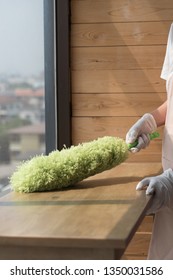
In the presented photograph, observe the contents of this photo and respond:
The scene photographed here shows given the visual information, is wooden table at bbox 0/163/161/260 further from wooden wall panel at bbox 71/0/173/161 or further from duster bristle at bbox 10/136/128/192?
wooden wall panel at bbox 71/0/173/161

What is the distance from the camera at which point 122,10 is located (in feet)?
9.18

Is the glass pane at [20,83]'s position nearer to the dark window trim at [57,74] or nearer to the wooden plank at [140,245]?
the dark window trim at [57,74]

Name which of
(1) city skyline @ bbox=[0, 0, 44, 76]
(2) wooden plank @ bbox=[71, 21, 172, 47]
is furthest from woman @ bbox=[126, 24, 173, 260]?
(1) city skyline @ bbox=[0, 0, 44, 76]

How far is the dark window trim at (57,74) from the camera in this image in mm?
2803

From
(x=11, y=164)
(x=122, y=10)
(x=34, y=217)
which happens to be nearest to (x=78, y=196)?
(x=34, y=217)

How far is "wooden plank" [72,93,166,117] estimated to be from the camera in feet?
9.28

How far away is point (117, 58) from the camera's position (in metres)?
2.83

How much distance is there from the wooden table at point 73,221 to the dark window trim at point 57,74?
912 millimetres

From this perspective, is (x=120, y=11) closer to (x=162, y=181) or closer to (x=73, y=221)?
(x=162, y=181)

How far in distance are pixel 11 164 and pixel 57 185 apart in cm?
47

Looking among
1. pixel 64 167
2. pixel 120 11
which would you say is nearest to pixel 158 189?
pixel 64 167

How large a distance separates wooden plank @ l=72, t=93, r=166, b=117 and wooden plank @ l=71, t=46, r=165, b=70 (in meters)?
0.14

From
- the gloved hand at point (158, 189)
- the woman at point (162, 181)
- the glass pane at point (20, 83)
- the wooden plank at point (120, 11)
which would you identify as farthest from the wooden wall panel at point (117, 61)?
the gloved hand at point (158, 189)

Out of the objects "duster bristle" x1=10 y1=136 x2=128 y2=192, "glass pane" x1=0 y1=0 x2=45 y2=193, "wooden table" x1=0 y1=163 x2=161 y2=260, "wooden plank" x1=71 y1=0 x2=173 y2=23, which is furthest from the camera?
"wooden plank" x1=71 y1=0 x2=173 y2=23
